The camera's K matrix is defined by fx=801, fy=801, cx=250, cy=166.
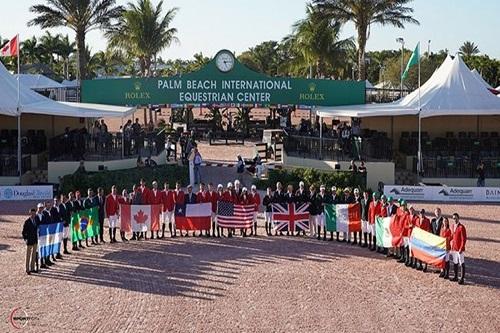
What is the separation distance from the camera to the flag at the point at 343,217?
21.3 metres

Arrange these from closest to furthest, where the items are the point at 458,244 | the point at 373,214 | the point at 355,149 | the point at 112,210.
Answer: the point at 458,244 → the point at 373,214 → the point at 112,210 → the point at 355,149

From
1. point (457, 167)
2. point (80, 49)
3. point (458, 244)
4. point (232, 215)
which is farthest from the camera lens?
point (80, 49)

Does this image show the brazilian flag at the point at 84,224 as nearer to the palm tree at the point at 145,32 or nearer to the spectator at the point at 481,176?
the spectator at the point at 481,176

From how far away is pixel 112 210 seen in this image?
835 inches

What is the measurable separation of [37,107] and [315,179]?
11.8 metres

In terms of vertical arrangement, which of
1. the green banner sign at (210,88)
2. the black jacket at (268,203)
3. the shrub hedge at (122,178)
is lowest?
the black jacket at (268,203)

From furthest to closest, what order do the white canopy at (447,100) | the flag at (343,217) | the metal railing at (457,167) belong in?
1. the white canopy at (447,100)
2. the metal railing at (457,167)
3. the flag at (343,217)

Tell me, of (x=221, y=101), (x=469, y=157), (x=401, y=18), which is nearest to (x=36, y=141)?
(x=221, y=101)

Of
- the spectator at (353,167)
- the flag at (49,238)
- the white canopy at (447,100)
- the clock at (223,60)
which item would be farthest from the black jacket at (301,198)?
the clock at (223,60)

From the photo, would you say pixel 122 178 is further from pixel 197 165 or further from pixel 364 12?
pixel 364 12

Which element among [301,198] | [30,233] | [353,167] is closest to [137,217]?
[30,233]

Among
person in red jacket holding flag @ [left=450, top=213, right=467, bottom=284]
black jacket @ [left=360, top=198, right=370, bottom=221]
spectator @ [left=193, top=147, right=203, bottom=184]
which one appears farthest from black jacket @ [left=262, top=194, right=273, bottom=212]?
spectator @ [left=193, top=147, right=203, bottom=184]

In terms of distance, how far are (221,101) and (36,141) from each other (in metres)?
8.73

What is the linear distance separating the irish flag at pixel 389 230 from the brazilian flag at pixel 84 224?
23.7 ft
